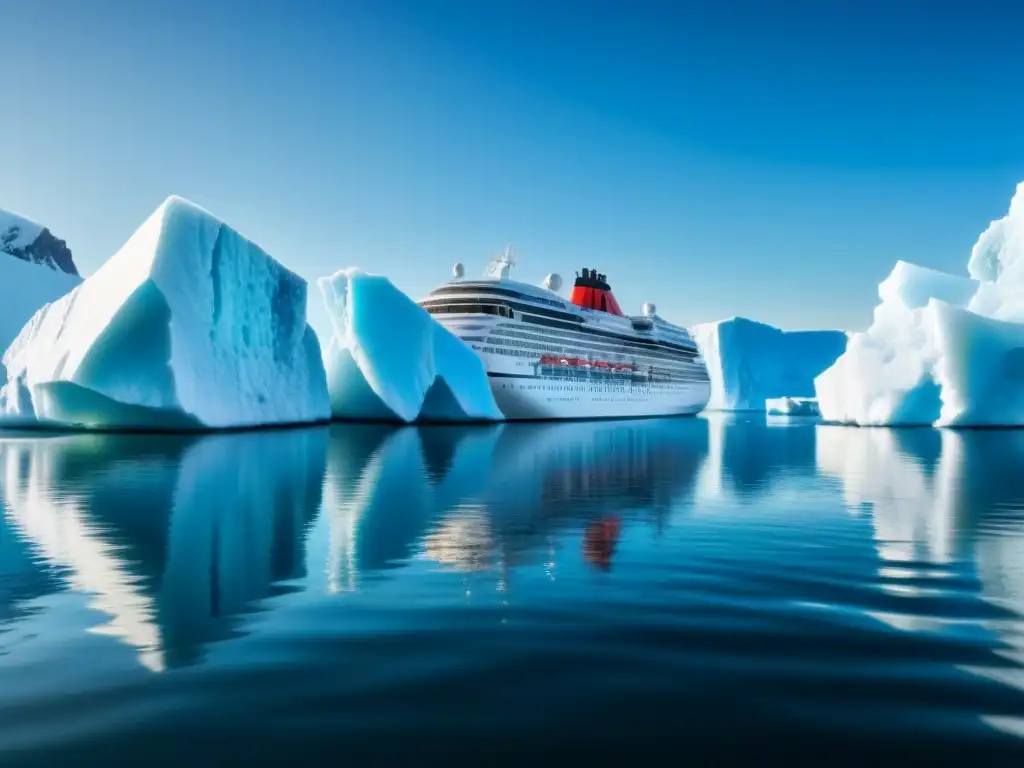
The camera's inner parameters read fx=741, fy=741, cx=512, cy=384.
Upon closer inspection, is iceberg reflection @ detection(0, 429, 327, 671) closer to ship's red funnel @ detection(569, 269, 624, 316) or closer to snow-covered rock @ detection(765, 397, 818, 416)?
ship's red funnel @ detection(569, 269, 624, 316)

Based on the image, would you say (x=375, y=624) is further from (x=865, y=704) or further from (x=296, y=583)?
(x=865, y=704)

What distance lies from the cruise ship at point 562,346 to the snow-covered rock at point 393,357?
3.37m

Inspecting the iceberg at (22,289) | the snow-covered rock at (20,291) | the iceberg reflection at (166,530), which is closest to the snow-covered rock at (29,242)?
the iceberg at (22,289)

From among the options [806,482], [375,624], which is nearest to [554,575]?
[375,624]

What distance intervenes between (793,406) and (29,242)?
69237 millimetres

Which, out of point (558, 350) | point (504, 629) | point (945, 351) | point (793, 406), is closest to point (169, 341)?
point (504, 629)

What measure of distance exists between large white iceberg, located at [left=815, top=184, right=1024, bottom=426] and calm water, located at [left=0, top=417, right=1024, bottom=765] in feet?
69.9

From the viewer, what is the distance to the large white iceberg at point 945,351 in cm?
2580

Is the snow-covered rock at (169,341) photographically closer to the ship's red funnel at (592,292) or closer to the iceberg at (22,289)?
the iceberg at (22,289)

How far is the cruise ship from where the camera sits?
31328 mm

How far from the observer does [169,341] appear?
16234 mm

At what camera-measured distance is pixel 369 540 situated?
5762 millimetres

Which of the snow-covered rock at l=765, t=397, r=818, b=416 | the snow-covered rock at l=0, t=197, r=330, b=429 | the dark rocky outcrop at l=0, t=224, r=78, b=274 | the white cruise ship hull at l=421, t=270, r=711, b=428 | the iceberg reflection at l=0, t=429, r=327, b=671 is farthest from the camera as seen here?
the dark rocky outcrop at l=0, t=224, r=78, b=274

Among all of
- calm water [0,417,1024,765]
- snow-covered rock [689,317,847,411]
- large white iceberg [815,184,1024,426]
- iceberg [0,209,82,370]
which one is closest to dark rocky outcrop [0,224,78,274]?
iceberg [0,209,82,370]
